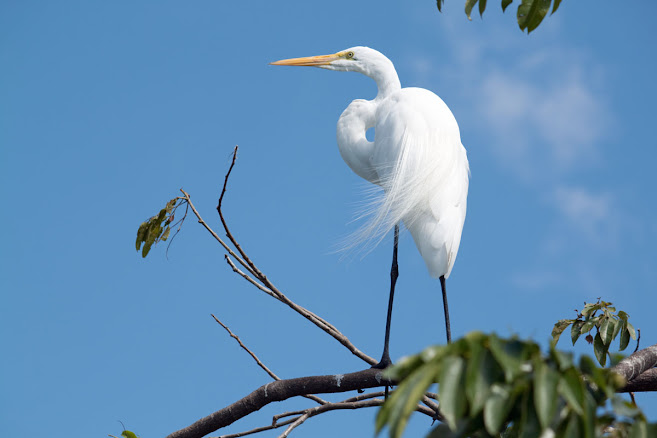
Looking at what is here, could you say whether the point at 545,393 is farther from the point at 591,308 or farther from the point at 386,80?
the point at 386,80

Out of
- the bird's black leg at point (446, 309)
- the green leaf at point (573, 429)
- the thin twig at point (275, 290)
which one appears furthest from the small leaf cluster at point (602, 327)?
the green leaf at point (573, 429)

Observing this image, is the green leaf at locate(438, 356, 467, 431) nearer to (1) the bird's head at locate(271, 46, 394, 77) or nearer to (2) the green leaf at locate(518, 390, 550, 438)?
(2) the green leaf at locate(518, 390, 550, 438)

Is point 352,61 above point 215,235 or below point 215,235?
above

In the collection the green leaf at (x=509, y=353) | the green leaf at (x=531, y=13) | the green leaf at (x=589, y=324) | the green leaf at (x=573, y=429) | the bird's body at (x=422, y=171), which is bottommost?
the green leaf at (x=573, y=429)

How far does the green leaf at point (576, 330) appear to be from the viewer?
361 centimetres

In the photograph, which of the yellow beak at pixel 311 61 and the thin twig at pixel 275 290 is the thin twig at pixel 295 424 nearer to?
the thin twig at pixel 275 290

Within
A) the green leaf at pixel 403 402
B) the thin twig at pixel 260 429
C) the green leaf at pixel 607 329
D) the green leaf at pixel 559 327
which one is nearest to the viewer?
the green leaf at pixel 403 402

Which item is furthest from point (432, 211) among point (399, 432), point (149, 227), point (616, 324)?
point (399, 432)

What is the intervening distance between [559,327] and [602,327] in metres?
0.31

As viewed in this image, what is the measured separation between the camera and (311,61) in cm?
522

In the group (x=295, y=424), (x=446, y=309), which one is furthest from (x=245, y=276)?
(x=446, y=309)

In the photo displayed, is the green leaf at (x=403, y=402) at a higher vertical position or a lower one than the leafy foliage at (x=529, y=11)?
lower

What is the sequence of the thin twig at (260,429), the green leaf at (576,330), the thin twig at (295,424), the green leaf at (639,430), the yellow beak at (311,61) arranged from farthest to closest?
the yellow beak at (311,61) → the green leaf at (576,330) → the thin twig at (260,429) → the thin twig at (295,424) → the green leaf at (639,430)

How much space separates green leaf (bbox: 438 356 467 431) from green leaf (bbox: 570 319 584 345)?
2675 mm
